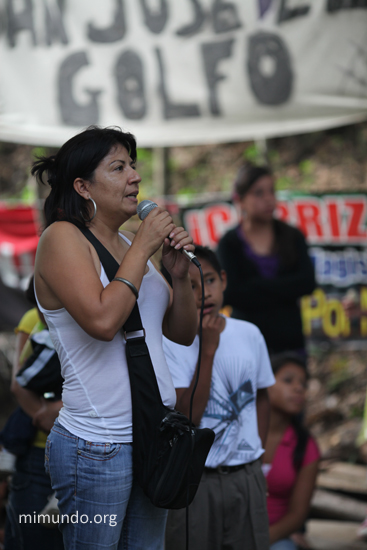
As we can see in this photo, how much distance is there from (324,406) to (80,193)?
4692mm

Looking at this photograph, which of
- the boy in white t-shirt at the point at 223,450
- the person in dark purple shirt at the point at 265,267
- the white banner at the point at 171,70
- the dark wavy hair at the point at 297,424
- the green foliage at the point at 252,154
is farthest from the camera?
the green foliage at the point at 252,154

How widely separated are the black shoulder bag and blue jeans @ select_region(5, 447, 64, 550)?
3.11ft

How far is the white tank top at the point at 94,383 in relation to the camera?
1.54m

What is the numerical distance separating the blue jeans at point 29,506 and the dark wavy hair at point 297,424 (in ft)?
4.02

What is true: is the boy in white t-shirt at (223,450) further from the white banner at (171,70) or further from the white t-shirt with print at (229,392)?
the white banner at (171,70)

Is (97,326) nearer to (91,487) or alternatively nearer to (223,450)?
(91,487)

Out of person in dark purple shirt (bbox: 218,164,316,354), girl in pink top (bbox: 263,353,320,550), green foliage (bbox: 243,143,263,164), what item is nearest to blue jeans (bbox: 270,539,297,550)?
girl in pink top (bbox: 263,353,320,550)

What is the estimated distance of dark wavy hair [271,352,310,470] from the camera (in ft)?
9.60

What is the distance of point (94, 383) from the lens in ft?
5.07

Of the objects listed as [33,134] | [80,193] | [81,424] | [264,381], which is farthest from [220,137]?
[81,424]

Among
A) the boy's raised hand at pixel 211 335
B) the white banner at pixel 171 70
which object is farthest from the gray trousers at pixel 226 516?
the white banner at pixel 171 70

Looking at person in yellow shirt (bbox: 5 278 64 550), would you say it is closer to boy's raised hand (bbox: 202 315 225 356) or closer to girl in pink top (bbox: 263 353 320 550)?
boy's raised hand (bbox: 202 315 225 356)

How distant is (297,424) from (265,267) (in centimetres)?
92

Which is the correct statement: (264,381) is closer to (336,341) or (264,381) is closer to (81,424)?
(81,424)
